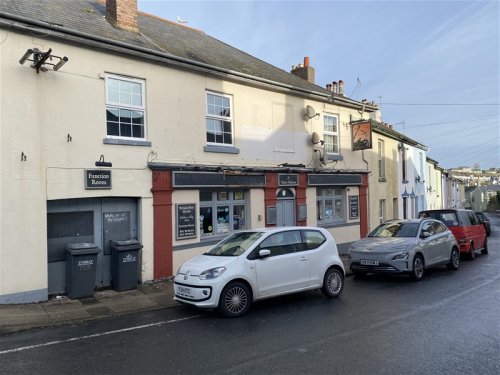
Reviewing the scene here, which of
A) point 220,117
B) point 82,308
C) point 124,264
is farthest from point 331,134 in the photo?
point 82,308

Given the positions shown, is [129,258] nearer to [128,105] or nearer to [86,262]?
[86,262]

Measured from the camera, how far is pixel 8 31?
9.05 m

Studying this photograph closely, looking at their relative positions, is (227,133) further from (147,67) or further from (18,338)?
(18,338)

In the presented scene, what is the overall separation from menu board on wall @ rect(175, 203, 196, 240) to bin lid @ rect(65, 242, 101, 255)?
2505mm

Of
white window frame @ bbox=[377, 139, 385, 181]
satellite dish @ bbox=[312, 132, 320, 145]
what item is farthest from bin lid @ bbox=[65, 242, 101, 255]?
white window frame @ bbox=[377, 139, 385, 181]

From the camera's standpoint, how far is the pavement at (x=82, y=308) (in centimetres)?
762

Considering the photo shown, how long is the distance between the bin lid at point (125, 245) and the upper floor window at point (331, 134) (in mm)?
9362

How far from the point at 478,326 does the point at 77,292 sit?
25.8ft

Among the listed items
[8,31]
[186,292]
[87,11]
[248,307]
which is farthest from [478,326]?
[87,11]

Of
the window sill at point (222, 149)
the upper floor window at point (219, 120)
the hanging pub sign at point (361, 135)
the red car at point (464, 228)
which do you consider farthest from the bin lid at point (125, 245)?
the red car at point (464, 228)

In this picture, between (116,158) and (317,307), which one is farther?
(116,158)

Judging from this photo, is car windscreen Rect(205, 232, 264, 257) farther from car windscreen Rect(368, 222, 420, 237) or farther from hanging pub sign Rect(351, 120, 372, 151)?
hanging pub sign Rect(351, 120, 372, 151)

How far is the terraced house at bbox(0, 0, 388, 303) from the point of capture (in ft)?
29.9

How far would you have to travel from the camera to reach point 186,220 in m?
11.9
